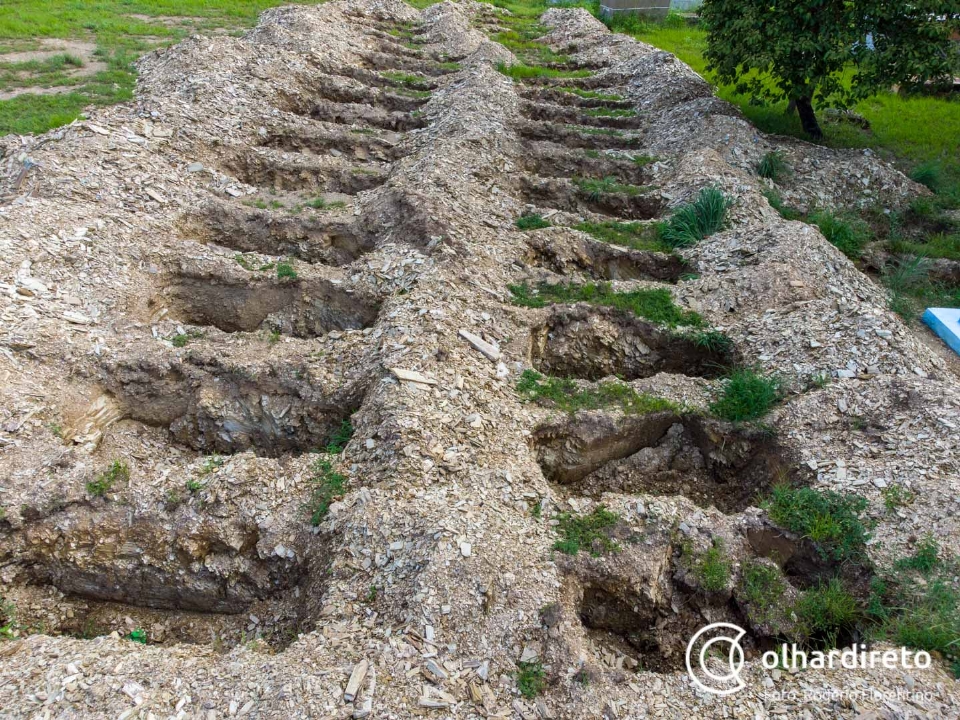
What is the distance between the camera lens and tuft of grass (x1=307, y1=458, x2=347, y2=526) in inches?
253

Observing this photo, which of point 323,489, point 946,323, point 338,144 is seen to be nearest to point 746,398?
point 946,323

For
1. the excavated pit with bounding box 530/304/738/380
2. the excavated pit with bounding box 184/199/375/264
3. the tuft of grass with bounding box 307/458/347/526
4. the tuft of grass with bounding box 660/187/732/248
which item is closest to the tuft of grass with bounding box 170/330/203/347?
the excavated pit with bounding box 184/199/375/264

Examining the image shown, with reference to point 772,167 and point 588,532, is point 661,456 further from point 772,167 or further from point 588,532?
point 772,167

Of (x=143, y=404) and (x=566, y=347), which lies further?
(x=566, y=347)

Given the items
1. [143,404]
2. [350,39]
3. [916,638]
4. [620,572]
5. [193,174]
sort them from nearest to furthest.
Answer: [916,638] → [620,572] → [143,404] → [193,174] → [350,39]

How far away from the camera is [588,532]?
6.36 meters

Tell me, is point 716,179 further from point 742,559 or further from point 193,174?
point 193,174

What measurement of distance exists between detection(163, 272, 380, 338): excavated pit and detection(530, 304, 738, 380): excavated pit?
2.78m

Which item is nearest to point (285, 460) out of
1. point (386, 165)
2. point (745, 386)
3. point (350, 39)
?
point (745, 386)

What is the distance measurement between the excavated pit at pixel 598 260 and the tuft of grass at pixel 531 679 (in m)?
6.41

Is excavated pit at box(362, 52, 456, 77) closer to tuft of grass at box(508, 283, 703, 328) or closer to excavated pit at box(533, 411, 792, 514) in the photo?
tuft of grass at box(508, 283, 703, 328)

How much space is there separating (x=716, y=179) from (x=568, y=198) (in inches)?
103

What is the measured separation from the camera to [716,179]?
→ 1191cm

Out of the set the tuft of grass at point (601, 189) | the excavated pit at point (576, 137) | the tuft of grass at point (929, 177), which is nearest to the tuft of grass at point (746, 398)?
the tuft of grass at point (601, 189)
